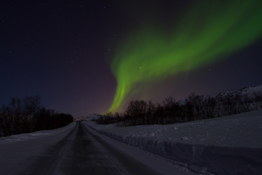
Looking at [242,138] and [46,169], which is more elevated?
[242,138]

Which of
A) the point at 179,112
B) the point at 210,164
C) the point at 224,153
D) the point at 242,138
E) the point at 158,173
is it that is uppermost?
the point at 179,112

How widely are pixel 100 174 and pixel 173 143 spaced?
3.52 meters

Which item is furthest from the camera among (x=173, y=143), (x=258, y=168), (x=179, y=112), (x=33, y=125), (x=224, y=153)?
(x=179, y=112)

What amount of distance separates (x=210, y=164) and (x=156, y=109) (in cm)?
4751

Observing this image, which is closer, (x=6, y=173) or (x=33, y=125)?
(x=6, y=173)

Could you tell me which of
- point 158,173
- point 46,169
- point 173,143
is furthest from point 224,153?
point 46,169

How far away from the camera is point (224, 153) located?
4.05 m

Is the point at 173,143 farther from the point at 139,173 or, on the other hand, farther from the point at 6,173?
the point at 6,173

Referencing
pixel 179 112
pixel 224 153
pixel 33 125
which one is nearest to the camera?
pixel 224 153

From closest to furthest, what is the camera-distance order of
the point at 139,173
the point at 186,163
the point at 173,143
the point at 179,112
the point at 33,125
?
the point at 139,173
the point at 186,163
the point at 173,143
the point at 33,125
the point at 179,112

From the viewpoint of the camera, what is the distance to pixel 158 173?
439 cm

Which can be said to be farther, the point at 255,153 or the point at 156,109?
the point at 156,109

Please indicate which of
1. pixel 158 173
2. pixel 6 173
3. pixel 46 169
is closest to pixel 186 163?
pixel 158 173

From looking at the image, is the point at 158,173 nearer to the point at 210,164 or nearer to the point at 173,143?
the point at 210,164
